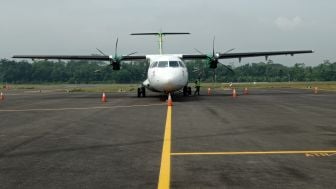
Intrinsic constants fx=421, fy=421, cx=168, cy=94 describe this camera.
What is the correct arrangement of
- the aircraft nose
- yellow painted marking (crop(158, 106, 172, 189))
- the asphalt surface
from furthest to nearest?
the aircraft nose < the asphalt surface < yellow painted marking (crop(158, 106, 172, 189))

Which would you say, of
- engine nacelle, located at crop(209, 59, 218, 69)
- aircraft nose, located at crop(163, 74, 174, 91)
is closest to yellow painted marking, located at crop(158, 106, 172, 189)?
aircraft nose, located at crop(163, 74, 174, 91)

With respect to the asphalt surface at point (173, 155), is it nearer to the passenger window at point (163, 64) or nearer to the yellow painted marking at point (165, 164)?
the yellow painted marking at point (165, 164)

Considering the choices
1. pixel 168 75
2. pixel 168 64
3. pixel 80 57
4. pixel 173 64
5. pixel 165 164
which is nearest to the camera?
pixel 165 164

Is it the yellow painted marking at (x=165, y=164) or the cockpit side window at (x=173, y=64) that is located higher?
the cockpit side window at (x=173, y=64)

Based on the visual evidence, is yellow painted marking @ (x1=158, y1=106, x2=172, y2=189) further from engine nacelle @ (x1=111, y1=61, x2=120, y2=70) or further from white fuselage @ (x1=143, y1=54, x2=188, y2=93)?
engine nacelle @ (x1=111, y1=61, x2=120, y2=70)

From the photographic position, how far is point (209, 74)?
142 metres

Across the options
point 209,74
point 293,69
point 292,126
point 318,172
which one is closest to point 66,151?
point 318,172

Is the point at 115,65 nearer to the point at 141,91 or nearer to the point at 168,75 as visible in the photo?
the point at 141,91

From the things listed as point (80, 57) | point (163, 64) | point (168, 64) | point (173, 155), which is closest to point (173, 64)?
point (168, 64)

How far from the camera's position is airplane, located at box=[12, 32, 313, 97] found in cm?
2550

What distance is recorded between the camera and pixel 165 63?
26516mm

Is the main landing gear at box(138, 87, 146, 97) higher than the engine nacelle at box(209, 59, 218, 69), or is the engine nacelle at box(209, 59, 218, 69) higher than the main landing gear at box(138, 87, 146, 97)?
the engine nacelle at box(209, 59, 218, 69)

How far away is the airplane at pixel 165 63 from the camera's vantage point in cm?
2550

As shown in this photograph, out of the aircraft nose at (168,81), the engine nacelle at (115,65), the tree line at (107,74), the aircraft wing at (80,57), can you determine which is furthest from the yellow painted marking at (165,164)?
the tree line at (107,74)
